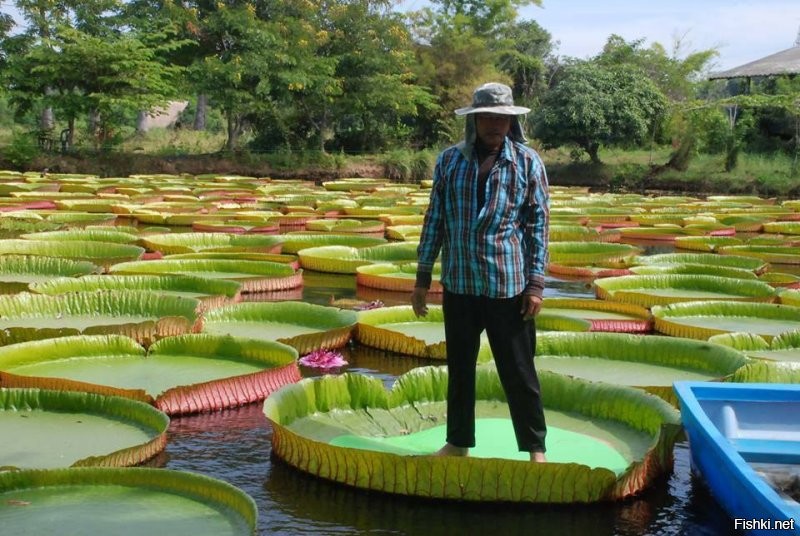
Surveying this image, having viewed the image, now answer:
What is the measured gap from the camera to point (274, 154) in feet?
97.8

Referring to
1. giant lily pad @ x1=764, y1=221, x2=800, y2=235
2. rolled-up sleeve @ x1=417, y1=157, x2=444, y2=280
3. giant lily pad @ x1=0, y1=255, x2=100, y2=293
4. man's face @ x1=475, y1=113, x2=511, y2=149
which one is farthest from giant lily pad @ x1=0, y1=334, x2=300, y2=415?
giant lily pad @ x1=764, y1=221, x2=800, y2=235

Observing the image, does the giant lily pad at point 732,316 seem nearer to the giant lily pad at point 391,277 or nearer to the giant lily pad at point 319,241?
the giant lily pad at point 391,277

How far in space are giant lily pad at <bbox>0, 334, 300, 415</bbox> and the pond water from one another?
1.26 ft

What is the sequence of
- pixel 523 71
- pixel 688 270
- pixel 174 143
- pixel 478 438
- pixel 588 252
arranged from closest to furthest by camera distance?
pixel 478 438, pixel 688 270, pixel 588 252, pixel 174 143, pixel 523 71

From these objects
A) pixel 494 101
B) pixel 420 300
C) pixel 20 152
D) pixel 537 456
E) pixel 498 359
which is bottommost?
pixel 537 456

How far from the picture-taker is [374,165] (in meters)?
30.8

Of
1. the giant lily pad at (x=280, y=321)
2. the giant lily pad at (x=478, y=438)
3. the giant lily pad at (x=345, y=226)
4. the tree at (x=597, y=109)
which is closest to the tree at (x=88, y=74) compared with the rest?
the tree at (x=597, y=109)

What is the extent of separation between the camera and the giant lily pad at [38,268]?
27.7ft

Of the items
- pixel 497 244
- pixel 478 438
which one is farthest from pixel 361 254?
pixel 497 244

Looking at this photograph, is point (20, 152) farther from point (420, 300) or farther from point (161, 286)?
point (420, 300)

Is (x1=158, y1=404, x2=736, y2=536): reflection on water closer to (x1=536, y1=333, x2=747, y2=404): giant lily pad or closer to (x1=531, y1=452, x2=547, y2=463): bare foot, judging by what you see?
(x1=531, y1=452, x2=547, y2=463): bare foot

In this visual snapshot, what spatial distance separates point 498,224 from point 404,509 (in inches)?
47.2

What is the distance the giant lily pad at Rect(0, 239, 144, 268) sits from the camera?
32.2ft

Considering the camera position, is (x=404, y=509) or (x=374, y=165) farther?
(x=374, y=165)
